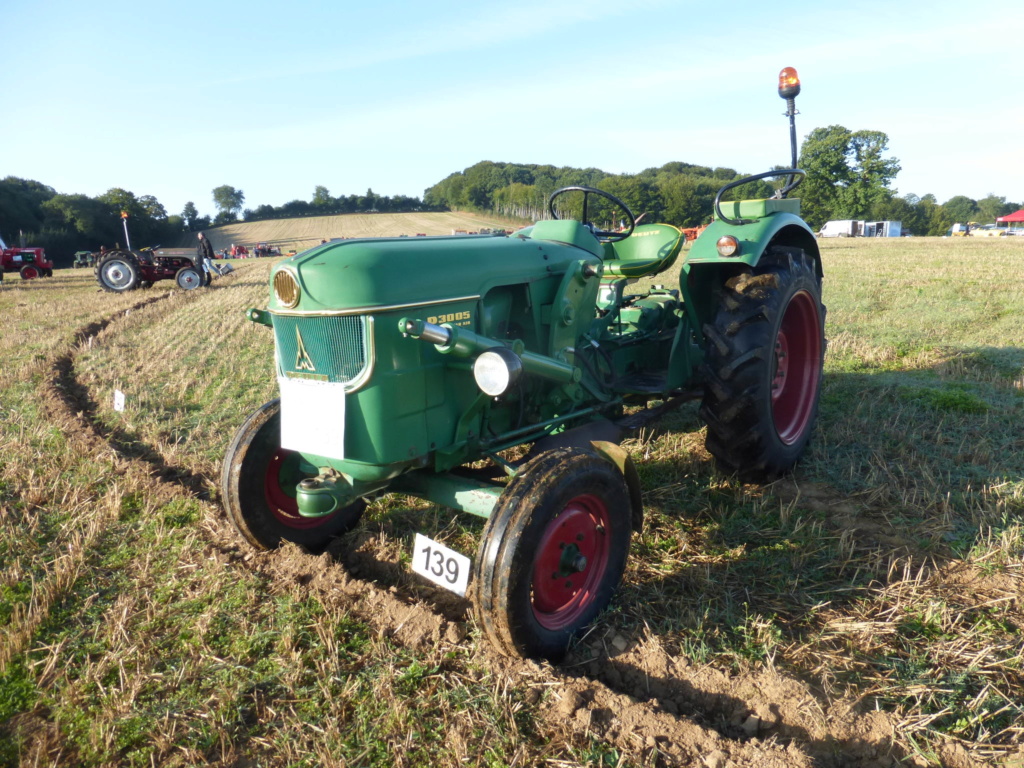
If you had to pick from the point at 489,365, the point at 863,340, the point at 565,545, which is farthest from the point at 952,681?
the point at 863,340

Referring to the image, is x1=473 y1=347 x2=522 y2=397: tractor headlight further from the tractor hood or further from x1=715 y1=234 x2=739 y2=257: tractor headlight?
x1=715 y1=234 x2=739 y2=257: tractor headlight

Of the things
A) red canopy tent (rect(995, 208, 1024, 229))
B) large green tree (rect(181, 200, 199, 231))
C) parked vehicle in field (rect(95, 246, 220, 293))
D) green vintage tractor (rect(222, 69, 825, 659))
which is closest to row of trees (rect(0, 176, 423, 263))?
large green tree (rect(181, 200, 199, 231))

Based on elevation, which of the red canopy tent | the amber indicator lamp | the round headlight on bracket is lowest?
the round headlight on bracket

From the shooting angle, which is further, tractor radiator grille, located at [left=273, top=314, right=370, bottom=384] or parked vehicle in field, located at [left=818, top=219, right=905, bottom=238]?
parked vehicle in field, located at [left=818, top=219, right=905, bottom=238]

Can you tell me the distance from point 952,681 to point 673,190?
96.7ft

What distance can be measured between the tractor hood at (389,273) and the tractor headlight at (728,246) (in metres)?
1.30

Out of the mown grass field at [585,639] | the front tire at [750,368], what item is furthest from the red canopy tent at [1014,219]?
the front tire at [750,368]

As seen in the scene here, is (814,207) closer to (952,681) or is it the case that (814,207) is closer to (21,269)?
(21,269)

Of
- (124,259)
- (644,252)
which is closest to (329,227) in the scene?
(124,259)

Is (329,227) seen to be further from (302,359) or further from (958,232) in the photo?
(958,232)

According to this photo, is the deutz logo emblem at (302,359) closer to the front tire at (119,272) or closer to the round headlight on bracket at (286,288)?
the round headlight on bracket at (286,288)

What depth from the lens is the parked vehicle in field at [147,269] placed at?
1628 cm

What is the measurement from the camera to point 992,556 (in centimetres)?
296

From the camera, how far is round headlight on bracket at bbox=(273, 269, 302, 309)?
2557mm
